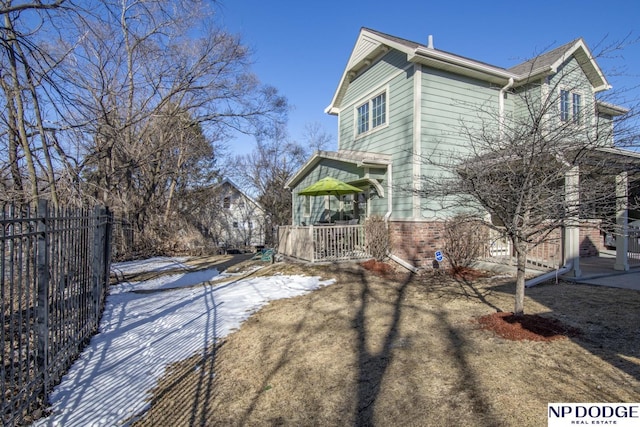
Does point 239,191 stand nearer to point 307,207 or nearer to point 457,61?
point 307,207

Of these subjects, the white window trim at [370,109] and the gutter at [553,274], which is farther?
the white window trim at [370,109]

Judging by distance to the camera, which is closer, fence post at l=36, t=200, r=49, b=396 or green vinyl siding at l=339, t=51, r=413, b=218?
fence post at l=36, t=200, r=49, b=396

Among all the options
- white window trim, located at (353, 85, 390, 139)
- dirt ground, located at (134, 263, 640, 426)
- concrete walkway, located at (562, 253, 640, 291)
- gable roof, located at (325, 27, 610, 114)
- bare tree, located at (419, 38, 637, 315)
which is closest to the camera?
dirt ground, located at (134, 263, 640, 426)

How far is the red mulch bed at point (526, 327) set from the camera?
12.9ft

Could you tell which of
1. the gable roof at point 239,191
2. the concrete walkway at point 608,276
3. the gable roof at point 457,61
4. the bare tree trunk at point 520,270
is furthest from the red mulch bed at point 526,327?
the gable roof at point 239,191

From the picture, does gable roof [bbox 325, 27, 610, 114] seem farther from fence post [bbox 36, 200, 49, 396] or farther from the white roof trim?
fence post [bbox 36, 200, 49, 396]

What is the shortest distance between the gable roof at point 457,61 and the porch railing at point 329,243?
4.76 metres

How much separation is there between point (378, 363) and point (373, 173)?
22.0ft

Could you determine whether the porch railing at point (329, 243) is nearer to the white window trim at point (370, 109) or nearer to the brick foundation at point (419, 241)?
the brick foundation at point (419, 241)

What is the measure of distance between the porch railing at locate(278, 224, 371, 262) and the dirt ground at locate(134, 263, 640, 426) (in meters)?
3.53

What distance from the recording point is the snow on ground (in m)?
3.21

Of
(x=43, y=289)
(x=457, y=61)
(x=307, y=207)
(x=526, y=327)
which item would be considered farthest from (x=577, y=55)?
(x=43, y=289)

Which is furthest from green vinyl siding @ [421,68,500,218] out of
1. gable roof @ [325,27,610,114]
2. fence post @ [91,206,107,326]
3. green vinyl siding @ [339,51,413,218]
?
fence post @ [91,206,107,326]

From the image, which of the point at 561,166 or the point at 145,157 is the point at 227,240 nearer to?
the point at 145,157
